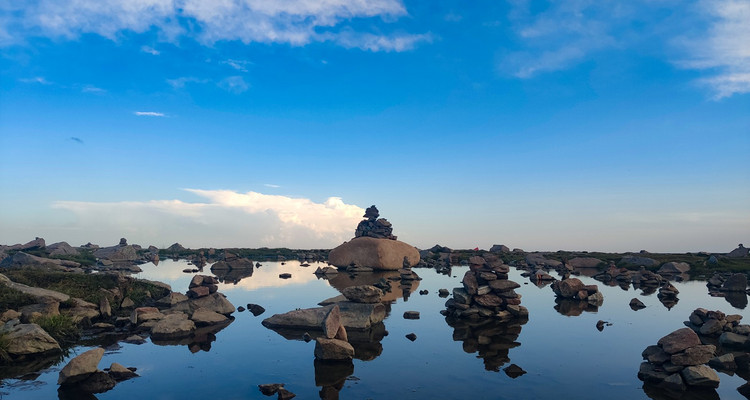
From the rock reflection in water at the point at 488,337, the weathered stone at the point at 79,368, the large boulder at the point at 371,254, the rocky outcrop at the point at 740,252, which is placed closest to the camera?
the weathered stone at the point at 79,368

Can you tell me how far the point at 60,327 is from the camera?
2086cm

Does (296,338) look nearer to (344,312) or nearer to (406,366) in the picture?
(344,312)

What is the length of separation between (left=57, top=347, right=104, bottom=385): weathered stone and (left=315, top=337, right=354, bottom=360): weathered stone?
7909mm

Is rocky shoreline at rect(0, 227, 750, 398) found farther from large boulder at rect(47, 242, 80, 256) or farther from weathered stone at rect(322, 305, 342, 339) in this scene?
large boulder at rect(47, 242, 80, 256)

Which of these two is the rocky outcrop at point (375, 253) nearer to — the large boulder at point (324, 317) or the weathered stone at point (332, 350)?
the large boulder at point (324, 317)

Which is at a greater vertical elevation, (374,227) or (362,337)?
(374,227)

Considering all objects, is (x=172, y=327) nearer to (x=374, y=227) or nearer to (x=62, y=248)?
(x=374, y=227)

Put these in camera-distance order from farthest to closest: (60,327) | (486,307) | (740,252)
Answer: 1. (740,252)
2. (486,307)
3. (60,327)

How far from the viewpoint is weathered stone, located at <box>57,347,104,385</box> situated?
14641 mm

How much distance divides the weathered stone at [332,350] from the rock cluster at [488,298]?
41.0 feet

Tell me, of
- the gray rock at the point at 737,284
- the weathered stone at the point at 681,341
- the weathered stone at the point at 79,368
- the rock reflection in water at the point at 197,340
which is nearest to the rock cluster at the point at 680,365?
the weathered stone at the point at 681,341

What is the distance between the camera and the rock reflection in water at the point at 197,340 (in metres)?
20.3

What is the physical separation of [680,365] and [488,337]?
891 centimetres

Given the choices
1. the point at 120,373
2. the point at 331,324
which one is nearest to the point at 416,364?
the point at 331,324
